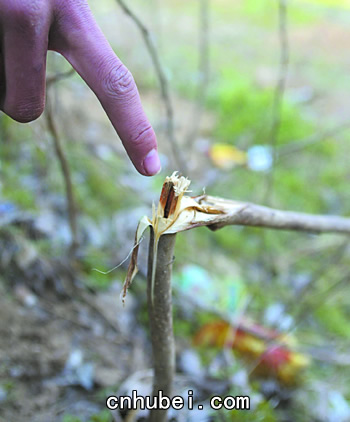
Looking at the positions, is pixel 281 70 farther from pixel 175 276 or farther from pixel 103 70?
pixel 103 70

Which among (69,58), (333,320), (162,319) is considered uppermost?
(333,320)

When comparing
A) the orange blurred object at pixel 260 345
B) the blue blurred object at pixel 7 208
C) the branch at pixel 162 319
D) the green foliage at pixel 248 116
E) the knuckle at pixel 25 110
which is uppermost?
the green foliage at pixel 248 116

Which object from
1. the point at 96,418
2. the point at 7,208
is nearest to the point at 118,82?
the point at 96,418

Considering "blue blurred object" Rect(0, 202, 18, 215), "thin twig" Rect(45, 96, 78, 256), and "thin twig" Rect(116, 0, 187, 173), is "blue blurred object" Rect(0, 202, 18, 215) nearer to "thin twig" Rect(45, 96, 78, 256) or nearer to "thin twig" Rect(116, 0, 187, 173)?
"thin twig" Rect(45, 96, 78, 256)

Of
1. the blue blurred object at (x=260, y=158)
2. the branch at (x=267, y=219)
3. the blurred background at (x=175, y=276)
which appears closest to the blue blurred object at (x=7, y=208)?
the blurred background at (x=175, y=276)

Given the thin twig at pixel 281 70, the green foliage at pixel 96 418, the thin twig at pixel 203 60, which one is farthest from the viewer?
the thin twig at pixel 203 60

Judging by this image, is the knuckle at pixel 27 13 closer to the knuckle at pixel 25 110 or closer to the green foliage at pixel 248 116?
the knuckle at pixel 25 110

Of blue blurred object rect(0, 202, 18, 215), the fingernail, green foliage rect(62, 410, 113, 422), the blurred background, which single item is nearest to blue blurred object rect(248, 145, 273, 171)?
the blurred background

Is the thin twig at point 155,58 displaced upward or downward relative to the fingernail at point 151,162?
upward
